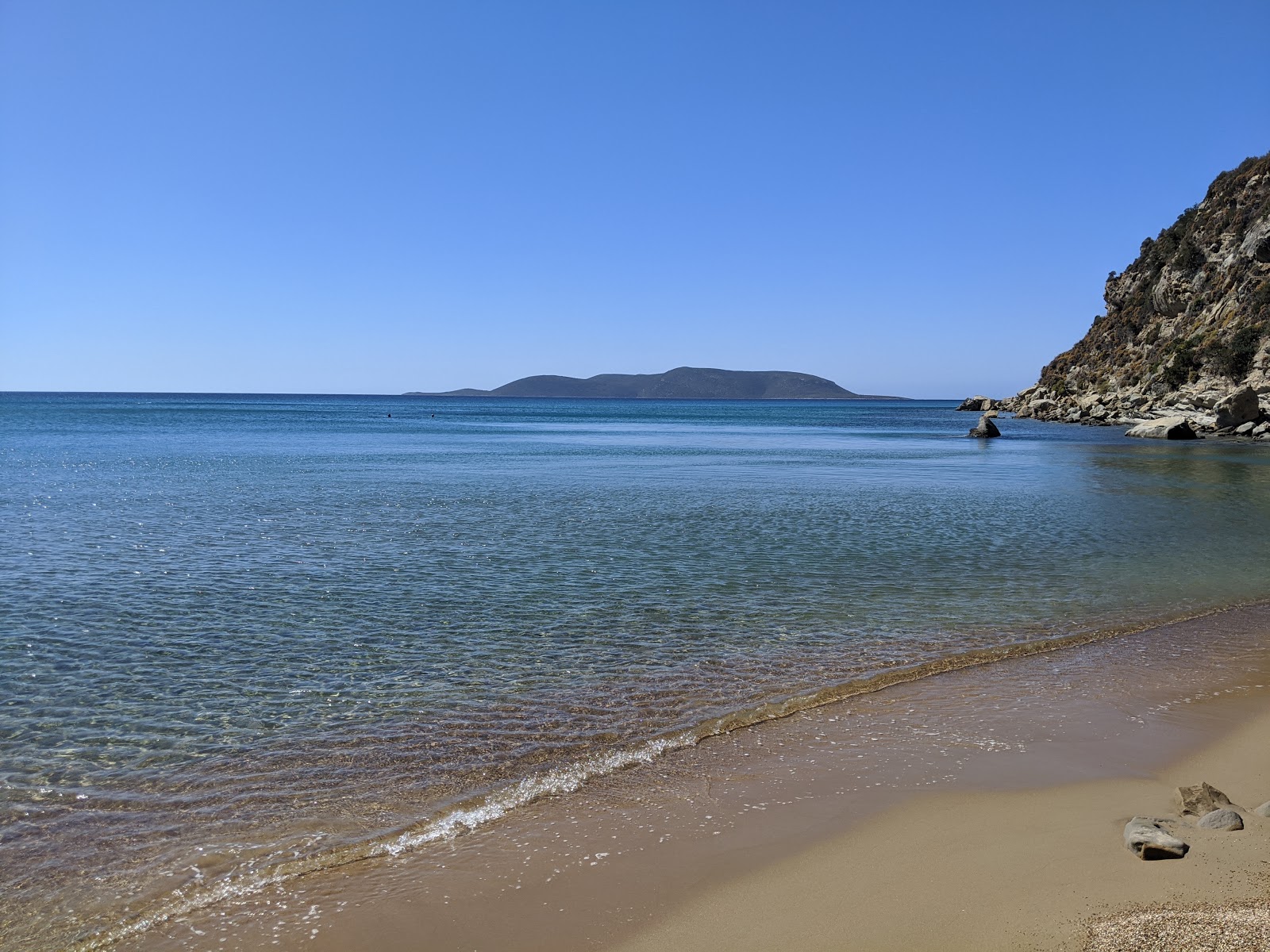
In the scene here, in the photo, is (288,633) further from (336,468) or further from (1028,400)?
(1028,400)

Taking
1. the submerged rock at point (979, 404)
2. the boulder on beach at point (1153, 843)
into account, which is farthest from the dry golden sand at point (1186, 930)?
the submerged rock at point (979, 404)

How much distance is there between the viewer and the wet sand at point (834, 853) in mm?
4562

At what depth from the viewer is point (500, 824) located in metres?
5.76

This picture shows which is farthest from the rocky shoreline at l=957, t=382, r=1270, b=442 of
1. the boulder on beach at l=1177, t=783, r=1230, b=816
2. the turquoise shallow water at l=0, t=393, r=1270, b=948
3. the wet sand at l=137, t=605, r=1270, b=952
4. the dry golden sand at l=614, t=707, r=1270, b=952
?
the dry golden sand at l=614, t=707, r=1270, b=952

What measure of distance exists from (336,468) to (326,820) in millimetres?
31972

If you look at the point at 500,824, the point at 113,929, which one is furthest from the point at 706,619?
the point at 113,929

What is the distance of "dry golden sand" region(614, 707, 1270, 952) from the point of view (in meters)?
4.42

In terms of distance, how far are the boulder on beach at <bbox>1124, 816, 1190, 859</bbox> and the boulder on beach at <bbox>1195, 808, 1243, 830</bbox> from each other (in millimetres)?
315

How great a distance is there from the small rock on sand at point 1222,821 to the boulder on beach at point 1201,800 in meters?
0.11

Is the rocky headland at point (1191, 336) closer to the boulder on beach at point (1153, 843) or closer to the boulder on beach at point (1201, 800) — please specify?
the boulder on beach at point (1201, 800)

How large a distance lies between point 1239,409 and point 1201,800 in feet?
186

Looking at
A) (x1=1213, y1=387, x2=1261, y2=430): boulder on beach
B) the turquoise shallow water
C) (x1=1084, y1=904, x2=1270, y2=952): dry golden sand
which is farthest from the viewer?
(x1=1213, y1=387, x2=1261, y2=430): boulder on beach

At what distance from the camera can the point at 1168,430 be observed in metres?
52.6

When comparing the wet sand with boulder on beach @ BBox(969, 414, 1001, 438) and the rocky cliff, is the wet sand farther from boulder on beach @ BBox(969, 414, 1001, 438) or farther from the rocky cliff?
boulder on beach @ BBox(969, 414, 1001, 438)
